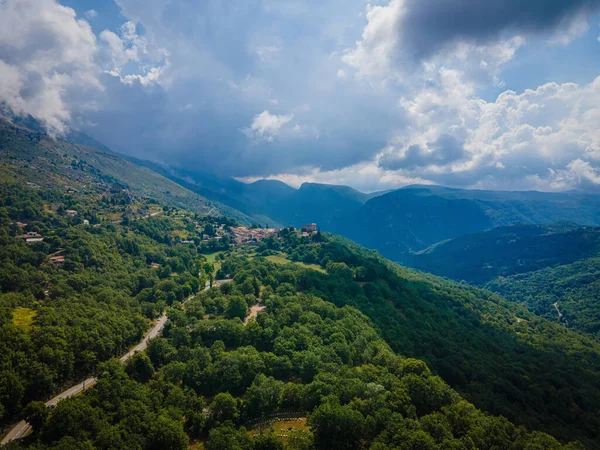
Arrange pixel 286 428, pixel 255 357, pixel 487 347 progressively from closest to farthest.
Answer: pixel 286 428, pixel 255 357, pixel 487 347

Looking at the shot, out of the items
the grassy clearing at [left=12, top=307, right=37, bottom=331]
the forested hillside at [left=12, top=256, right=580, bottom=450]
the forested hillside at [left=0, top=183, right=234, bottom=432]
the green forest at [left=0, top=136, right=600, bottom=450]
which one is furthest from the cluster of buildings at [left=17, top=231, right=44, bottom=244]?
the forested hillside at [left=12, top=256, right=580, bottom=450]

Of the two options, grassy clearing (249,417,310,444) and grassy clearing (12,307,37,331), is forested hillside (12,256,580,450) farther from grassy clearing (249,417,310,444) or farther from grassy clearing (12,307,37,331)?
grassy clearing (12,307,37,331)

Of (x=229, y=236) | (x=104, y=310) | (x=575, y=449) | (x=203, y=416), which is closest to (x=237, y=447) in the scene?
(x=203, y=416)

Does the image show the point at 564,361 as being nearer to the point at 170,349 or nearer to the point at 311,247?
the point at 311,247

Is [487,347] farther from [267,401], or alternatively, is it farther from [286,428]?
[267,401]

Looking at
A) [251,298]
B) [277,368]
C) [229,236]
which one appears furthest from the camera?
[229,236]

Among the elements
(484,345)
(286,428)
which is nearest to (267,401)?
(286,428)

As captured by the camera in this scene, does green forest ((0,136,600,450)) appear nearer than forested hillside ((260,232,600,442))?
Yes
